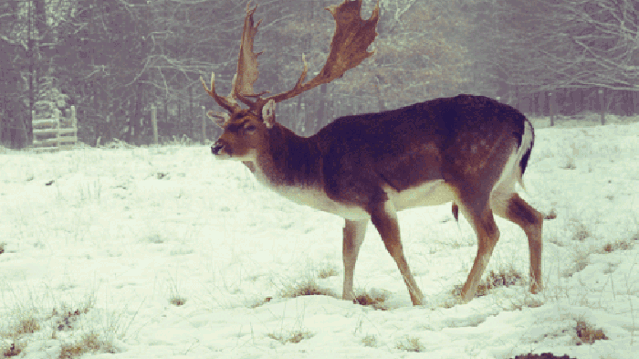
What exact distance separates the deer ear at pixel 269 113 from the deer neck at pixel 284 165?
0.33ft

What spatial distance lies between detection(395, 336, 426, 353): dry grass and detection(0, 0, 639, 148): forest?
79.3 ft

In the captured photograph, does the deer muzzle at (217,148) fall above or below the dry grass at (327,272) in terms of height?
above

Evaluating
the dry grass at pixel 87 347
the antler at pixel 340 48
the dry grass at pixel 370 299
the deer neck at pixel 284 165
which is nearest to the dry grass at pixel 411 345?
the dry grass at pixel 370 299

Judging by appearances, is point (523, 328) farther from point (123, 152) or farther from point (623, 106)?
point (623, 106)

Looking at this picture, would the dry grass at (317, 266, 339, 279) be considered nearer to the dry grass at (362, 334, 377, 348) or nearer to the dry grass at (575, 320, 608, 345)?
the dry grass at (362, 334, 377, 348)

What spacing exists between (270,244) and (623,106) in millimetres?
33849

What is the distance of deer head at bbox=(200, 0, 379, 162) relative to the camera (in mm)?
5324

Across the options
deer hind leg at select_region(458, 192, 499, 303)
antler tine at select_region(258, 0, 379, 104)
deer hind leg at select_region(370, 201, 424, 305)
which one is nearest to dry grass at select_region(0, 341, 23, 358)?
deer hind leg at select_region(370, 201, 424, 305)

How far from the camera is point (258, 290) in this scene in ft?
19.7

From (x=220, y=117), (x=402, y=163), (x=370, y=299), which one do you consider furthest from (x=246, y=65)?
(x=370, y=299)

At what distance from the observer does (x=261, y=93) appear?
5570 mm

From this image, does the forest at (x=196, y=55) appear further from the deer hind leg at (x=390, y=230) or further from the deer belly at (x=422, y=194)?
the deer hind leg at (x=390, y=230)

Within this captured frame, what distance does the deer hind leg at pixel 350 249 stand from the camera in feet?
18.1

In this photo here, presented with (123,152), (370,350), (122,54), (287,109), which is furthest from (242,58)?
(287,109)
